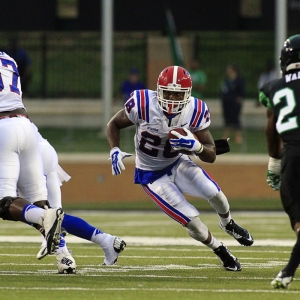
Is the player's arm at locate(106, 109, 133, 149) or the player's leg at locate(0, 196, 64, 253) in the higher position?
the player's arm at locate(106, 109, 133, 149)

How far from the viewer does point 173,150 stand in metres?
7.52

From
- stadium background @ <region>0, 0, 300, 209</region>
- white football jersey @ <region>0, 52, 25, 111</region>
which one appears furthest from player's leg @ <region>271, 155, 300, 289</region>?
stadium background @ <region>0, 0, 300, 209</region>

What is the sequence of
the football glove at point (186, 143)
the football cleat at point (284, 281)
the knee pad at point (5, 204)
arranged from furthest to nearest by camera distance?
the football glove at point (186, 143) → the knee pad at point (5, 204) → the football cleat at point (284, 281)

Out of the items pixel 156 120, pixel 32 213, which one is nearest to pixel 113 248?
pixel 156 120

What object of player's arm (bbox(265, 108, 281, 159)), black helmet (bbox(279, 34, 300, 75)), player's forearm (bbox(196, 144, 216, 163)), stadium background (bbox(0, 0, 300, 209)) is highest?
black helmet (bbox(279, 34, 300, 75))

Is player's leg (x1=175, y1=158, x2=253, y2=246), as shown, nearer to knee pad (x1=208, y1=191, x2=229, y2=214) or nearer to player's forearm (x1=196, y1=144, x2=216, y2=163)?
knee pad (x1=208, y1=191, x2=229, y2=214)

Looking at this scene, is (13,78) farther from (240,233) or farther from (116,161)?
(240,233)

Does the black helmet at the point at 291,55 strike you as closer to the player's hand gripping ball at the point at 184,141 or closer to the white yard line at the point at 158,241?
the player's hand gripping ball at the point at 184,141

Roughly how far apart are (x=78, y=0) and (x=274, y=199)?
5320mm

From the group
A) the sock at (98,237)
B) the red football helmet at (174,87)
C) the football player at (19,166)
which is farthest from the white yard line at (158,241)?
the football player at (19,166)

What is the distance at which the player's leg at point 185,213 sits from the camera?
7234 mm

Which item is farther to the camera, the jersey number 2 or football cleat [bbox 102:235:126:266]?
football cleat [bbox 102:235:126:266]

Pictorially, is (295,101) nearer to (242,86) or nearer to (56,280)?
(56,280)

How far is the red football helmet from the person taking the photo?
7.25 m
